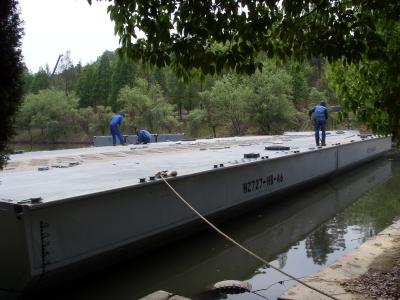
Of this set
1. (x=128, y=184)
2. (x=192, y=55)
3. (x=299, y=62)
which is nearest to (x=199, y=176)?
(x=128, y=184)

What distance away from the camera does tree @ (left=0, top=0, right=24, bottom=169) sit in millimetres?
3590

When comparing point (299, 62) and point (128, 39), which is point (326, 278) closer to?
point (299, 62)

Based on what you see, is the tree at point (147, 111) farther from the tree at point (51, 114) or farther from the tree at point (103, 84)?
the tree at point (103, 84)

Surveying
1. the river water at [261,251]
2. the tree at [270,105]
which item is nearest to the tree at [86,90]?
the tree at [270,105]

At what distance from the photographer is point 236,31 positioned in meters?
4.09

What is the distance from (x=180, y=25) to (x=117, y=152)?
9.21 m

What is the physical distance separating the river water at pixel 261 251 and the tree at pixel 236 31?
3.40m

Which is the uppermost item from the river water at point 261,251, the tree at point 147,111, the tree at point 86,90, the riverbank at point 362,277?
the tree at point 86,90

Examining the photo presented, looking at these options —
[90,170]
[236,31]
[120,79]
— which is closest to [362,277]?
[236,31]

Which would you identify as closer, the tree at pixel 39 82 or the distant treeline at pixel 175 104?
the distant treeline at pixel 175 104

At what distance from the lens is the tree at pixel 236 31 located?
149 inches

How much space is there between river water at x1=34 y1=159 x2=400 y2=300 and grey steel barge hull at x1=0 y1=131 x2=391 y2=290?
49 centimetres

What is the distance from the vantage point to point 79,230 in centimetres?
620

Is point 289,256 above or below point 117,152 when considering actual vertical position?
below
